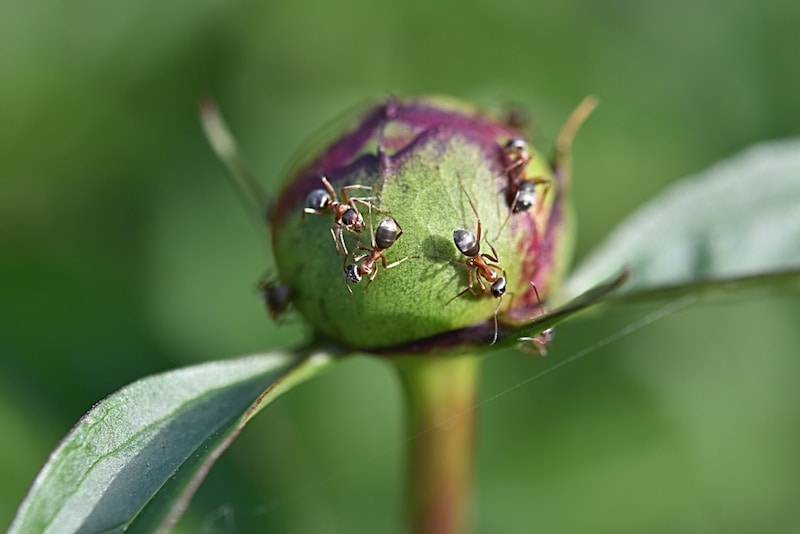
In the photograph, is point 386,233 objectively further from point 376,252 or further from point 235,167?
point 235,167

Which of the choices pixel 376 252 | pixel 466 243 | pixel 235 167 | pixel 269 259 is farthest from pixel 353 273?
pixel 269 259

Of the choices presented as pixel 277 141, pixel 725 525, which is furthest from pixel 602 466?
pixel 277 141

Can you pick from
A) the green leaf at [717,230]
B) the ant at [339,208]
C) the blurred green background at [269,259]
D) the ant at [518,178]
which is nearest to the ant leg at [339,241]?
the ant at [339,208]

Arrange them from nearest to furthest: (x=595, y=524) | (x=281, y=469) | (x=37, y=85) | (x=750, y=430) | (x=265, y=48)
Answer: (x=281, y=469)
(x=595, y=524)
(x=750, y=430)
(x=37, y=85)
(x=265, y=48)

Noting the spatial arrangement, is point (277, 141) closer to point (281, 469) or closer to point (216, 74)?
point (216, 74)

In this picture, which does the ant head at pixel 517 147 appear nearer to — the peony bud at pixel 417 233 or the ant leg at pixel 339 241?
the peony bud at pixel 417 233
